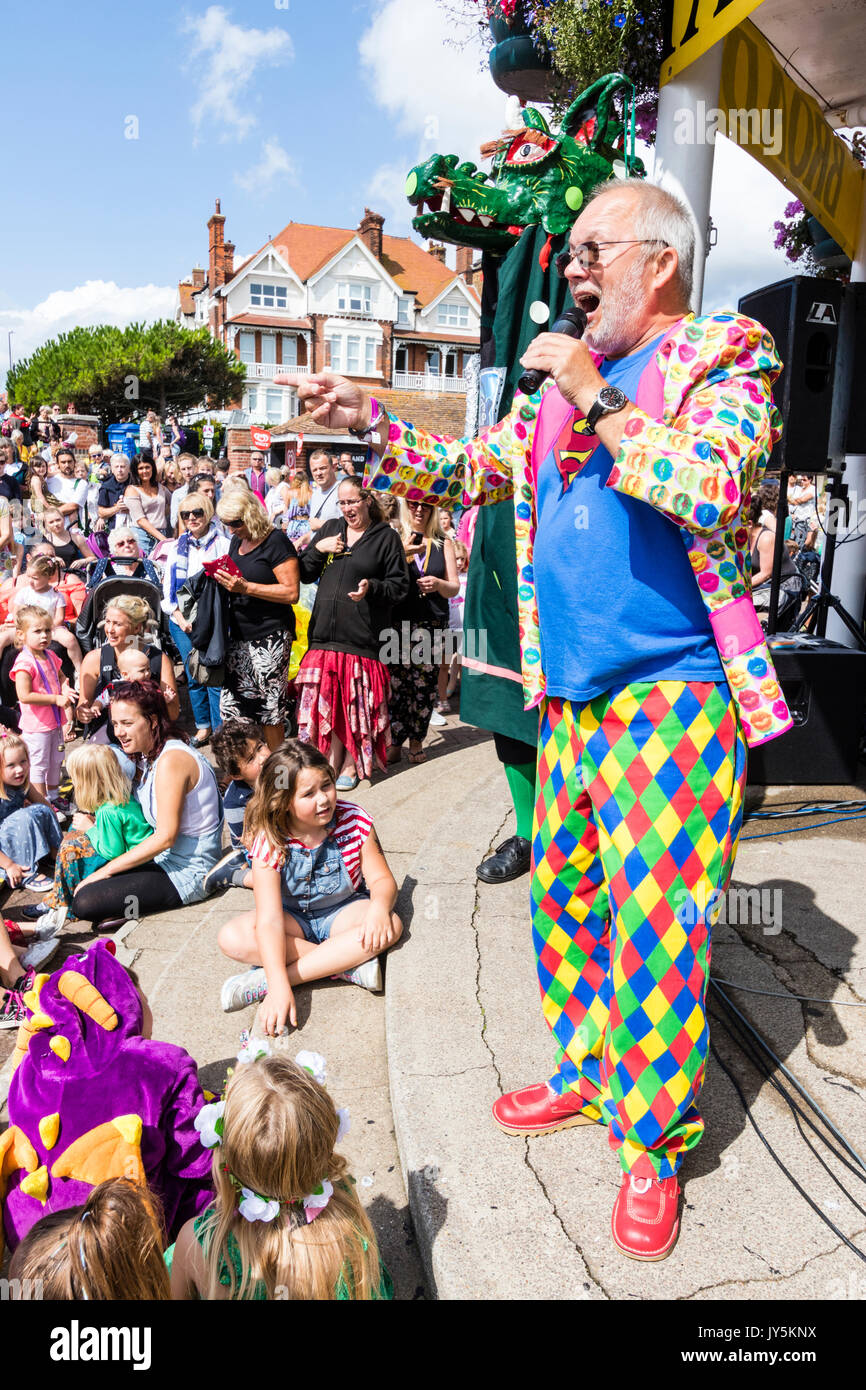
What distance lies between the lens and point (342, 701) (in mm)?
5129

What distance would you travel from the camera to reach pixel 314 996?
3.07 meters

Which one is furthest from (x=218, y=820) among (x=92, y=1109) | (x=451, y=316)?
(x=451, y=316)

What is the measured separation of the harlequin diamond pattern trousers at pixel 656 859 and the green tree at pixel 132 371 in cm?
3883

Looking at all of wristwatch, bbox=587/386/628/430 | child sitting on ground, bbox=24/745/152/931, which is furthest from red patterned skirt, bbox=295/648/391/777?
wristwatch, bbox=587/386/628/430

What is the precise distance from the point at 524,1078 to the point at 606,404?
5.34 feet

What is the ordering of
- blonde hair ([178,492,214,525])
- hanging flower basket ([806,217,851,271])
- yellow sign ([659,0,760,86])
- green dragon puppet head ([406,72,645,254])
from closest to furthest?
green dragon puppet head ([406,72,645,254]), yellow sign ([659,0,760,86]), blonde hair ([178,492,214,525]), hanging flower basket ([806,217,851,271])

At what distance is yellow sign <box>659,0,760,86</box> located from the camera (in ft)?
12.2

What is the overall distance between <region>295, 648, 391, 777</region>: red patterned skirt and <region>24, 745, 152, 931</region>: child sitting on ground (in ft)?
3.90

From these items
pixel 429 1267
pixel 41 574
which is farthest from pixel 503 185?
pixel 41 574

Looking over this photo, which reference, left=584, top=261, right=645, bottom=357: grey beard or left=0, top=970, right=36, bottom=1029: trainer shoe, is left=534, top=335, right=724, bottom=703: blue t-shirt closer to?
left=584, top=261, right=645, bottom=357: grey beard

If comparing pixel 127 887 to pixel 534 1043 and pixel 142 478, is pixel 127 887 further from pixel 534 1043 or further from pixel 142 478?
pixel 142 478

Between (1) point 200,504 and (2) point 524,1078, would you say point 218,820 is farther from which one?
(1) point 200,504

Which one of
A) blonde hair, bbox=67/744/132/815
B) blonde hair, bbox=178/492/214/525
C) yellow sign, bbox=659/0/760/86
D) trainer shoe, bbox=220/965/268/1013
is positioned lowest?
trainer shoe, bbox=220/965/268/1013

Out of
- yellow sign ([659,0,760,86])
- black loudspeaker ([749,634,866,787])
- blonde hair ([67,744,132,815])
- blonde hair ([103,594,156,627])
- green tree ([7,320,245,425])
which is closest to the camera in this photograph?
yellow sign ([659,0,760,86])
